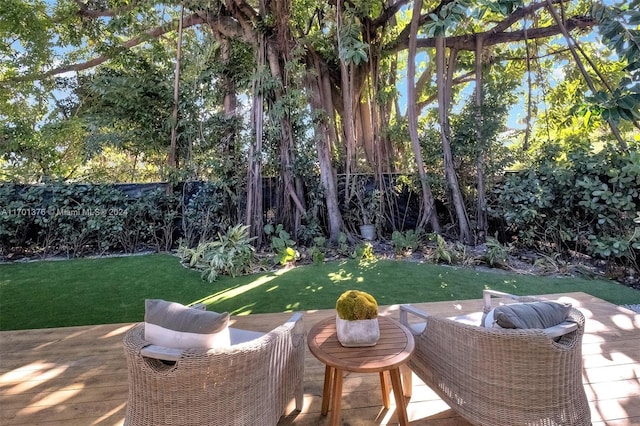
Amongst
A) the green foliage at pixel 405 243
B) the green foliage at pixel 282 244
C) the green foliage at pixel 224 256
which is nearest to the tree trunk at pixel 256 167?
the green foliage at pixel 282 244

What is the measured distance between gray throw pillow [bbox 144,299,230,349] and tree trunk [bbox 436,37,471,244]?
4795mm

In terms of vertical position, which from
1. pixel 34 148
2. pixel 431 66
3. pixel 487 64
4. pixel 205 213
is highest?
pixel 431 66

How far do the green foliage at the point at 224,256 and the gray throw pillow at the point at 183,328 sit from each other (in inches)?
107

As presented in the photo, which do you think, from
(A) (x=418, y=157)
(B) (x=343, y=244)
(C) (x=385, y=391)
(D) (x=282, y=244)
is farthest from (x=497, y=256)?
(C) (x=385, y=391)

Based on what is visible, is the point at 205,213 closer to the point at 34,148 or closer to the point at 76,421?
the point at 34,148

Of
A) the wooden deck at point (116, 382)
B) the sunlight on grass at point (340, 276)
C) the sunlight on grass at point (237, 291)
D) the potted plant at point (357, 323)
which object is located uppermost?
the potted plant at point (357, 323)

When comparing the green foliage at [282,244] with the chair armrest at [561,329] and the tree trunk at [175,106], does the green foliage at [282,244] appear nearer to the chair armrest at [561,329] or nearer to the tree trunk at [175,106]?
the tree trunk at [175,106]

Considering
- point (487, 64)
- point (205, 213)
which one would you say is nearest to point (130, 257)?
point (205, 213)

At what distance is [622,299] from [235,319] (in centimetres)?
375

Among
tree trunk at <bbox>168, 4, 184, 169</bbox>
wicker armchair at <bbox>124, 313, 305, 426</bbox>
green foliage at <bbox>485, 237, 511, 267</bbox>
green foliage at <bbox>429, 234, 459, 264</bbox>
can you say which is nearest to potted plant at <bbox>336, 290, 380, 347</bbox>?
wicker armchair at <bbox>124, 313, 305, 426</bbox>

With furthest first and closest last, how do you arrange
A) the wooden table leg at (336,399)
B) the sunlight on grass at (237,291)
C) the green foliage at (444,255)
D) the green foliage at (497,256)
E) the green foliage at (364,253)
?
the green foliage at (364,253), the green foliage at (444,255), the green foliage at (497,256), the sunlight on grass at (237,291), the wooden table leg at (336,399)

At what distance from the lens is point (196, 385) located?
3.59ft

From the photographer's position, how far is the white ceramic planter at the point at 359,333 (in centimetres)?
141

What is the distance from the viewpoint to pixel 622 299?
10.4 ft
